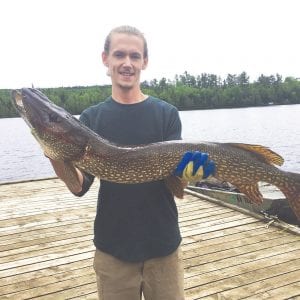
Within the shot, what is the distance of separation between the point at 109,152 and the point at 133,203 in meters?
0.39

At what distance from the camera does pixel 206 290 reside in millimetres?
4258

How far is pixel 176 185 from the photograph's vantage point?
2.69 meters

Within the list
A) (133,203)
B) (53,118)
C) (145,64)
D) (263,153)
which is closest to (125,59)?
(145,64)

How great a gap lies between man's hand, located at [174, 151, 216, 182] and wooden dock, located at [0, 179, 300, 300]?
6.62 feet

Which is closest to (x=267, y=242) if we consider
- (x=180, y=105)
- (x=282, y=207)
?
(x=282, y=207)

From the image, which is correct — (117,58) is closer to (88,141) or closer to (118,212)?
(88,141)

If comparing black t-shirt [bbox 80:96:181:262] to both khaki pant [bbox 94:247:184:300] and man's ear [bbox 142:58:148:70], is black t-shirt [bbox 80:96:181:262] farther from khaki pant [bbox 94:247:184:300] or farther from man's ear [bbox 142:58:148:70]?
man's ear [bbox 142:58:148:70]

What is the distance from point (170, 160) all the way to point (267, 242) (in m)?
3.37

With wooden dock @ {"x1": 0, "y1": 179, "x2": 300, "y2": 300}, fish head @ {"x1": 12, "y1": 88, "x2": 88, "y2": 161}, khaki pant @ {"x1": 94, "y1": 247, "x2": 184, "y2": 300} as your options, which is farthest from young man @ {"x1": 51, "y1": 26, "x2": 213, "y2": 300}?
wooden dock @ {"x1": 0, "y1": 179, "x2": 300, "y2": 300}

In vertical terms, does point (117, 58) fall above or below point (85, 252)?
above

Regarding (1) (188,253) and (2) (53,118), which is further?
(1) (188,253)

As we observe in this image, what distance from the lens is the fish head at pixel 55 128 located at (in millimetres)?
2752

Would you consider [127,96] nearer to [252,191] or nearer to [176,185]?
[176,185]

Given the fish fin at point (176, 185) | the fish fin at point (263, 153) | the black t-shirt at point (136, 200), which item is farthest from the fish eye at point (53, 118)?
the fish fin at point (263, 153)
